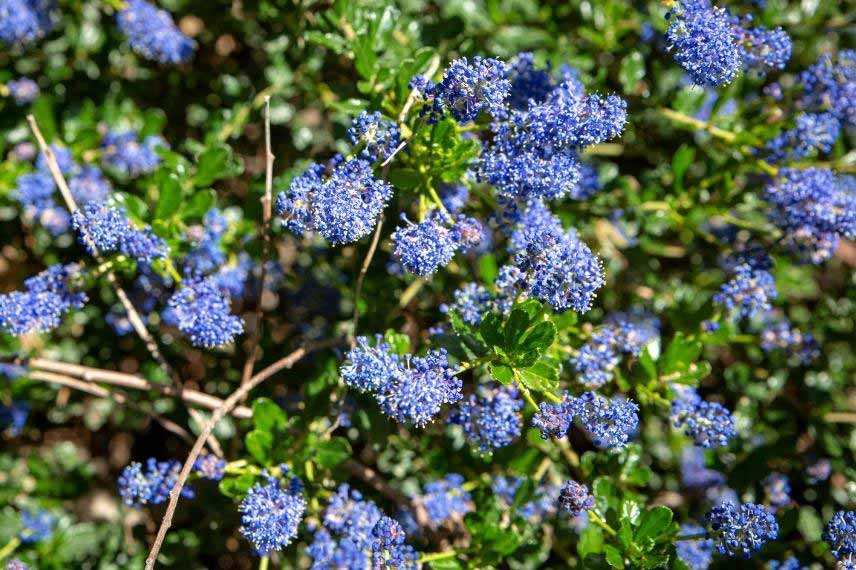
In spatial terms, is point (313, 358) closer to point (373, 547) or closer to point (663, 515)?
point (373, 547)

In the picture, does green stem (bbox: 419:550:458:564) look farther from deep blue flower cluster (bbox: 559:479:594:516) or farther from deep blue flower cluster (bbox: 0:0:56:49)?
deep blue flower cluster (bbox: 0:0:56:49)

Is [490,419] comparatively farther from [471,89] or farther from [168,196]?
[168,196]

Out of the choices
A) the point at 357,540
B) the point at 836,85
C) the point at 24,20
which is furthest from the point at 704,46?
the point at 24,20

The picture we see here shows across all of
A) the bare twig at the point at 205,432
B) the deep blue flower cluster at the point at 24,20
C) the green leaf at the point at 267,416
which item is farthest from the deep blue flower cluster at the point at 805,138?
the deep blue flower cluster at the point at 24,20

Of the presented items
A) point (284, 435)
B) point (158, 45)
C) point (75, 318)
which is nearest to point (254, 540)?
point (284, 435)

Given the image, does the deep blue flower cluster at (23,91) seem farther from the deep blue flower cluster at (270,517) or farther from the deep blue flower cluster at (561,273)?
the deep blue flower cluster at (561,273)
